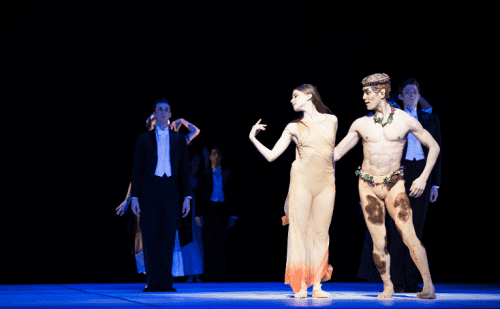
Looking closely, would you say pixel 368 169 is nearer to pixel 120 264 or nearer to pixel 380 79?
pixel 380 79

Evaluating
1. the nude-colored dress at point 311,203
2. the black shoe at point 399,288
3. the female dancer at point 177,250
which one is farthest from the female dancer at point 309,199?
the female dancer at point 177,250

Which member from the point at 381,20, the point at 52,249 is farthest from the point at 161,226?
the point at 381,20

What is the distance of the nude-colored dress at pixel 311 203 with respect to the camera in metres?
4.29

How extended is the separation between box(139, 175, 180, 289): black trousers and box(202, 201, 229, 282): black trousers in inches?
106

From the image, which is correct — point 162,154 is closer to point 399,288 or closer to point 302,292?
point 302,292

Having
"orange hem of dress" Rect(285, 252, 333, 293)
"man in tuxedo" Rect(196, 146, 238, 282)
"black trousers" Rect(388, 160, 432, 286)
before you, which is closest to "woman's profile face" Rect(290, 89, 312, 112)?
"orange hem of dress" Rect(285, 252, 333, 293)

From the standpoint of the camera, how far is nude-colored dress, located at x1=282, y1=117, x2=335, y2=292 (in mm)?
4293

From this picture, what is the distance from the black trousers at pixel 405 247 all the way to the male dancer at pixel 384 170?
2.61 ft

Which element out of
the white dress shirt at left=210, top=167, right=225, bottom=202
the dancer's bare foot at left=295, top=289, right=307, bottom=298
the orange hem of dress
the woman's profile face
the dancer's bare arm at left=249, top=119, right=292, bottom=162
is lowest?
the dancer's bare foot at left=295, top=289, right=307, bottom=298

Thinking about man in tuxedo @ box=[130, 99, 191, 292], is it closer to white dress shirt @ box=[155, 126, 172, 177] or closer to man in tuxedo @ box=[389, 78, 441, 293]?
white dress shirt @ box=[155, 126, 172, 177]

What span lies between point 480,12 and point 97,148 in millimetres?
4607

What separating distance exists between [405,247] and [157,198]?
1938mm

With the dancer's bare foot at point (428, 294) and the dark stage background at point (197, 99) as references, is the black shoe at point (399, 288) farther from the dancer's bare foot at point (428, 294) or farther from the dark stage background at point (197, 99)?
the dark stage background at point (197, 99)

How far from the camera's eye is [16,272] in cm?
715
